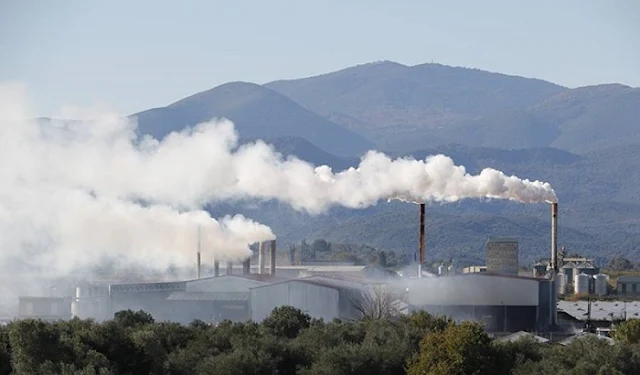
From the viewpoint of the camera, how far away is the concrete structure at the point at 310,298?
346 ft

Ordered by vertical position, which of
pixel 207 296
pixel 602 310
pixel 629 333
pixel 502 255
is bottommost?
pixel 629 333

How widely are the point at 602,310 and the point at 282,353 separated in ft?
197

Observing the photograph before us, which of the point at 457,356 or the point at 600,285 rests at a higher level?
the point at 600,285

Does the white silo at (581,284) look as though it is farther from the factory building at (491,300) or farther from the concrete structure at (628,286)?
the factory building at (491,300)

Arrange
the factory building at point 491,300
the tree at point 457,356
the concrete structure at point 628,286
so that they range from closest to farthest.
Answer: the tree at point 457,356
the factory building at point 491,300
the concrete structure at point 628,286

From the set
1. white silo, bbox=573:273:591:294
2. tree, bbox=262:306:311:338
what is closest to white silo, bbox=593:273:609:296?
white silo, bbox=573:273:591:294

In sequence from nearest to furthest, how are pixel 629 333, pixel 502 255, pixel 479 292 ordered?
pixel 629 333, pixel 479 292, pixel 502 255

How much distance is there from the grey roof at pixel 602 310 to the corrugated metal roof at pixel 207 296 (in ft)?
82.5

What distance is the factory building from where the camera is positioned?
101m

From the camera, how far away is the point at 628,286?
15975 centimetres

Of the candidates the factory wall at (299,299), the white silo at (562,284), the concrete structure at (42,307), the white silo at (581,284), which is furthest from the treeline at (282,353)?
the white silo at (581,284)

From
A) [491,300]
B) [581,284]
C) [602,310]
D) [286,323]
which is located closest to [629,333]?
[286,323]

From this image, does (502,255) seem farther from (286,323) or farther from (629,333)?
(286,323)

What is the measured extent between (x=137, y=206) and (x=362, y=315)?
3478cm
